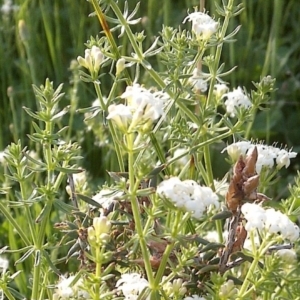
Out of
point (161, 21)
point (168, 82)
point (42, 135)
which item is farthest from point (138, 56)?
point (161, 21)

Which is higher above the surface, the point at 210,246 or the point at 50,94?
the point at 50,94

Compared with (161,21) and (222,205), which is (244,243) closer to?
(222,205)

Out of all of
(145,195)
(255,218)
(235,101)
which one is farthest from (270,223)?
(235,101)

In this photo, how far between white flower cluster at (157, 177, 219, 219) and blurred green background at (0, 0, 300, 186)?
3.32 ft

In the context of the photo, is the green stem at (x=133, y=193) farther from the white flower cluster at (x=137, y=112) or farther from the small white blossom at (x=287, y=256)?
the small white blossom at (x=287, y=256)

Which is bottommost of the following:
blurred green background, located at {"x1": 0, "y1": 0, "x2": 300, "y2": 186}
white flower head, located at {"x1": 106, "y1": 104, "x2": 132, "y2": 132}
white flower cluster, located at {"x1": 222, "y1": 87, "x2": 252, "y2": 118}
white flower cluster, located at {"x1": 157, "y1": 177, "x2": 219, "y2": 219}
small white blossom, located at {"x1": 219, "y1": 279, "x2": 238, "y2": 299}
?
blurred green background, located at {"x1": 0, "y1": 0, "x2": 300, "y2": 186}

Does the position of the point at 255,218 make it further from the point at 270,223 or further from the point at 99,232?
the point at 99,232

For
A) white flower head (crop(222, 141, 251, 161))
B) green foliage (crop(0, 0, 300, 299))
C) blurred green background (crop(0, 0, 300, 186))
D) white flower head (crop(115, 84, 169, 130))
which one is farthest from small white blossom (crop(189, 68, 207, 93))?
blurred green background (crop(0, 0, 300, 186))

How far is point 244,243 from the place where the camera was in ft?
2.83

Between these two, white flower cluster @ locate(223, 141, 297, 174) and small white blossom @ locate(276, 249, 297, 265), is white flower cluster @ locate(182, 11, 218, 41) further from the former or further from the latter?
small white blossom @ locate(276, 249, 297, 265)

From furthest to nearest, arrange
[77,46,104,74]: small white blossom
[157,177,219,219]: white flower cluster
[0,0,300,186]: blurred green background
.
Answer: [0,0,300,186]: blurred green background, [77,46,104,74]: small white blossom, [157,177,219,219]: white flower cluster

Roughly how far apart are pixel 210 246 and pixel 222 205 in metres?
0.06

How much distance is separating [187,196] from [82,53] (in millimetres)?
1315

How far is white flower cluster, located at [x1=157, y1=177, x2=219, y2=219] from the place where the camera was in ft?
2.18
